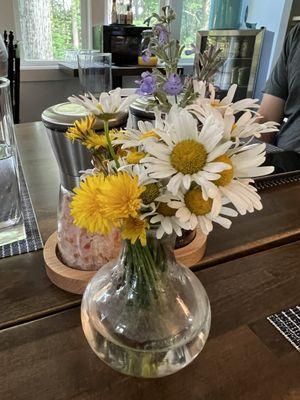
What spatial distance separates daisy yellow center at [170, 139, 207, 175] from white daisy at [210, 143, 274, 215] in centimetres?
2

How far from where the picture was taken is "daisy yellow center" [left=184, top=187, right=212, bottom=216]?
0.28m

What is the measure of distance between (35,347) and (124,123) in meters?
0.33

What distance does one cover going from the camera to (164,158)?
0.27 meters

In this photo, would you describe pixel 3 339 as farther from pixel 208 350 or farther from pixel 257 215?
pixel 257 215

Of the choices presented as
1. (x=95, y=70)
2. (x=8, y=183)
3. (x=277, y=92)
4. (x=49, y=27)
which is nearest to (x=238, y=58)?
(x=95, y=70)

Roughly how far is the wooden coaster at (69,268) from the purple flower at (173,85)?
32 cm

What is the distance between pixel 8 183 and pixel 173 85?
0.53 meters

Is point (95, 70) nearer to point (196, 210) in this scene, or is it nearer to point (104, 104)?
point (104, 104)

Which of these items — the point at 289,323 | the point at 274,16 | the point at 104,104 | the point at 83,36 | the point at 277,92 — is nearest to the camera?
the point at 104,104

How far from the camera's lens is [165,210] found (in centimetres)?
30

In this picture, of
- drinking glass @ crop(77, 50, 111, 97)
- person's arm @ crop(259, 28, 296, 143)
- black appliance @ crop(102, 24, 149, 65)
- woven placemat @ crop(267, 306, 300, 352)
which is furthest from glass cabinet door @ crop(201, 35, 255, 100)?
woven placemat @ crop(267, 306, 300, 352)

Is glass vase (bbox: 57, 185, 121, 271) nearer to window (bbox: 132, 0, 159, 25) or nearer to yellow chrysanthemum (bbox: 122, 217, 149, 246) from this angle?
yellow chrysanthemum (bbox: 122, 217, 149, 246)

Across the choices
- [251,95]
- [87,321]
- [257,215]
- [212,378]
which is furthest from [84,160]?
[251,95]

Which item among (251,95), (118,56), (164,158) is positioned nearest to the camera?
(164,158)
